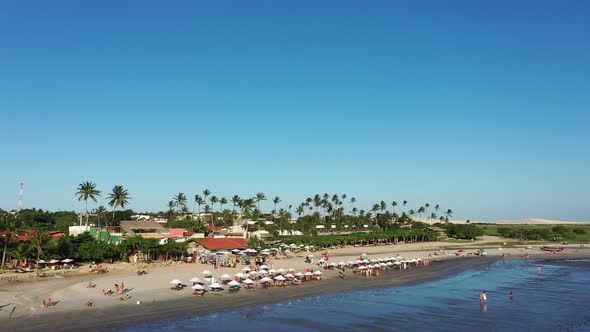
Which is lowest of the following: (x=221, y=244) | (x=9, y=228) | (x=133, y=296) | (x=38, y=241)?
(x=133, y=296)

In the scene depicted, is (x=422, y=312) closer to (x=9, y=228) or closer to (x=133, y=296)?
(x=133, y=296)

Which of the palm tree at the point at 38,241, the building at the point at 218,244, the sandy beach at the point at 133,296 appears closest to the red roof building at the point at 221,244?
the building at the point at 218,244

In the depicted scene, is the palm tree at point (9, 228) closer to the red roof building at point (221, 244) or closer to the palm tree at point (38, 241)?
the palm tree at point (38, 241)

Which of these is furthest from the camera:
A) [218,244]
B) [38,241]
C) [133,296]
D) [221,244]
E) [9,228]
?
[221,244]

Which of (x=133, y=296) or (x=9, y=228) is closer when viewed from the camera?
(x=133, y=296)

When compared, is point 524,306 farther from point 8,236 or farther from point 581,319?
point 8,236

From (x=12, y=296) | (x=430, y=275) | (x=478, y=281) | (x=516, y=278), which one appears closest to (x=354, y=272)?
(x=430, y=275)

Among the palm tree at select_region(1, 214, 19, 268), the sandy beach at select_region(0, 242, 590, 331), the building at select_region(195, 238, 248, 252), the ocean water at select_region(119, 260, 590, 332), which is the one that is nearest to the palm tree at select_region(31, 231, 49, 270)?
the palm tree at select_region(1, 214, 19, 268)

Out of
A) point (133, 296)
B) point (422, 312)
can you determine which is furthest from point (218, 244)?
point (422, 312)
